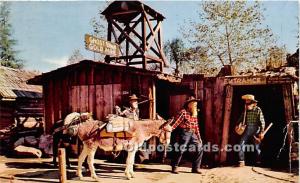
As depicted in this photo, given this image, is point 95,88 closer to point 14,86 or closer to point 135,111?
point 135,111

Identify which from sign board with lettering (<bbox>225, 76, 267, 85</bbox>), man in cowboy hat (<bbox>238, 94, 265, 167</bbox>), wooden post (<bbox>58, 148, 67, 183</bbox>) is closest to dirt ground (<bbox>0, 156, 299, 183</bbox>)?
man in cowboy hat (<bbox>238, 94, 265, 167</bbox>)

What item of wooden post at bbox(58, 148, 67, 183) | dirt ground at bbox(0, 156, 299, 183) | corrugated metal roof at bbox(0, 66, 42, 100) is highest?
corrugated metal roof at bbox(0, 66, 42, 100)

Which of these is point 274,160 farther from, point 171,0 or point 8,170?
point 8,170

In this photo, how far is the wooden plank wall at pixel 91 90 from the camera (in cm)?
1184

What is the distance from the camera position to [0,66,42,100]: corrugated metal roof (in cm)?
1761

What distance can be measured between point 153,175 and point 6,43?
107ft

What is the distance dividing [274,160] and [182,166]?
3.08m

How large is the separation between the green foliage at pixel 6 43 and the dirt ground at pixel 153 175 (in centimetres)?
2510

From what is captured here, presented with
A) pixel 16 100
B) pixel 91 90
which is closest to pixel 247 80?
pixel 91 90

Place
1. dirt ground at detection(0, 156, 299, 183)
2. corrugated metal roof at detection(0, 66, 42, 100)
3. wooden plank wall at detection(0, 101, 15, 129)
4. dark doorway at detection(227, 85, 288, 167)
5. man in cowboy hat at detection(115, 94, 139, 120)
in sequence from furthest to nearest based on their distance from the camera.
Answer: corrugated metal roof at detection(0, 66, 42, 100), wooden plank wall at detection(0, 101, 15, 129), dark doorway at detection(227, 85, 288, 167), man in cowboy hat at detection(115, 94, 139, 120), dirt ground at detection(0, 156, 299, 183)

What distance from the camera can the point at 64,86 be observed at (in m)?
13.1

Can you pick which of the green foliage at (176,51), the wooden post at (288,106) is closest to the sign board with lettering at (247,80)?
the wooden post at (288,106)

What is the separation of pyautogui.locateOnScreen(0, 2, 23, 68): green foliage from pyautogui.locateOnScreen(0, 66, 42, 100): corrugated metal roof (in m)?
12.9

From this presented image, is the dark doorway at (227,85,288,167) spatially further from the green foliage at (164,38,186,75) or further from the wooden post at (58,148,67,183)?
the green foliage at (164,38,186,75)
